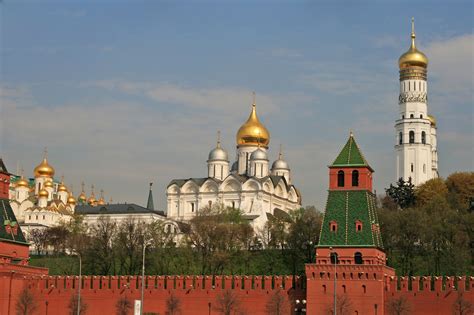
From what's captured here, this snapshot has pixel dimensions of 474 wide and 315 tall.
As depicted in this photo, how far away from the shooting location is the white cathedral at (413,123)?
11512cm

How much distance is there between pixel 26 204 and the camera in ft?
436

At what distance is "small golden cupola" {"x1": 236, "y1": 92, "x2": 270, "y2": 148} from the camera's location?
11750 centimetres

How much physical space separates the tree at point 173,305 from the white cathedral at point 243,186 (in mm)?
47673

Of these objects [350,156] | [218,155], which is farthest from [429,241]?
[218,155]

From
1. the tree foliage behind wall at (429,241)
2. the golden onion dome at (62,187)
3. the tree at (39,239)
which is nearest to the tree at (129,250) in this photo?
the tree foliage behind wall at (429,241)

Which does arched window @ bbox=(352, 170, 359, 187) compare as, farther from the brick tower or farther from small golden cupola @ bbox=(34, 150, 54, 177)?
small golden cupola @ bbox=(34, 150, 54, 177)

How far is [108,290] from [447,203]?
127ft

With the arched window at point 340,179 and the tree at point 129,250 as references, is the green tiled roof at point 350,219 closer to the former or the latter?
the arched window at point 340,179

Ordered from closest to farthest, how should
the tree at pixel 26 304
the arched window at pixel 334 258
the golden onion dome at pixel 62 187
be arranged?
1. the arched window at pixel 334 258
2. the tree at pixel 26 304
3. the golden onion dome at pixel 62 187

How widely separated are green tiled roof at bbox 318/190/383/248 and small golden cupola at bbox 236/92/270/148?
181 ft

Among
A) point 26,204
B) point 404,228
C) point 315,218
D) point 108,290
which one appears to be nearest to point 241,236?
point 315,218

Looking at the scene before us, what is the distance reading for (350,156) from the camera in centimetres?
6312

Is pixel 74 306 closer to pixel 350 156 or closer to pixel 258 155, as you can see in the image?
pixel 350 156

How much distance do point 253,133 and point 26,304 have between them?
178 feet
